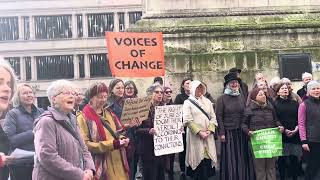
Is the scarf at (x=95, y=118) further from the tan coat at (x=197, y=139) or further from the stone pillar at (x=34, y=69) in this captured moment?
the stone pillar at (x=34, y=69)

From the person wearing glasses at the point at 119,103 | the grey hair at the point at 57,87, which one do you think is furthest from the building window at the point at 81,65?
the grey hair at the point at 57,87

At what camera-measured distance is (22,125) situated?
6.69m

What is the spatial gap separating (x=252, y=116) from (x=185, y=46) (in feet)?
10.3

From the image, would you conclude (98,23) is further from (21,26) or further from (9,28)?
(9,28)

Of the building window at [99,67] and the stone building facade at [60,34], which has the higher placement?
the stone building facade at [60,34]

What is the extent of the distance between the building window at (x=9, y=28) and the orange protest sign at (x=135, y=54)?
4897 centimetres

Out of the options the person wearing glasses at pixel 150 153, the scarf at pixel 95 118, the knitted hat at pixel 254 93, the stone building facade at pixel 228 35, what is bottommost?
the person wearing glasses at pixel 150 153

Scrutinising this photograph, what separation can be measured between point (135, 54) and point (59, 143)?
435 cm

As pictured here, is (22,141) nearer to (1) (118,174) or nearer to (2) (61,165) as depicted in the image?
(1) (118,174)

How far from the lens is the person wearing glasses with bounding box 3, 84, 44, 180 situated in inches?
251

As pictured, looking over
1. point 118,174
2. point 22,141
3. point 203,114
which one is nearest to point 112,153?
point 118,174

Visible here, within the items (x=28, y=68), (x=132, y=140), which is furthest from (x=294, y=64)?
(x=28, y=68)

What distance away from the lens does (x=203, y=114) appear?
28.7 ft

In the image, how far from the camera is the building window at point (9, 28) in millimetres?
55938
